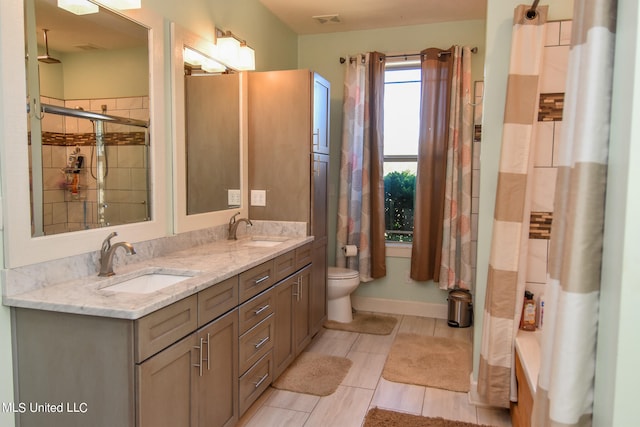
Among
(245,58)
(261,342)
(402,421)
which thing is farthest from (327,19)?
(402,421)

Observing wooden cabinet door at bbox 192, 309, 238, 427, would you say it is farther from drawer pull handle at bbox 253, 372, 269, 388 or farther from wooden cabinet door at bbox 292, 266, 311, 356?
wooden cabinet door at bbox 292, 266, 311, 356

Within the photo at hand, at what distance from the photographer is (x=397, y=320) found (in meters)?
4.14

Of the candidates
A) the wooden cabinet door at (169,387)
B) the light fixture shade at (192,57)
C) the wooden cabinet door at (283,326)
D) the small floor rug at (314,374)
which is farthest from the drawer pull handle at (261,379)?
the light fixture shade at (192,57)

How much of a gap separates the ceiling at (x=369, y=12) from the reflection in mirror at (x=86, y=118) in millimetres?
1724

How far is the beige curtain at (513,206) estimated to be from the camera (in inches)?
89.6

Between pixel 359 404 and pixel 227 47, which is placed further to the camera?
pixel 227 47

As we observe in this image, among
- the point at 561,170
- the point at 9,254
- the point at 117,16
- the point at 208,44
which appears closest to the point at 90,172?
the point at 9,254

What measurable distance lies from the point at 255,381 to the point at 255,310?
0.39m

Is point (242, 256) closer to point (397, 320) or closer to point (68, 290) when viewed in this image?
point (68, 290)

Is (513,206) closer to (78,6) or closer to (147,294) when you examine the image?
(147,294)

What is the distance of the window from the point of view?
424cm

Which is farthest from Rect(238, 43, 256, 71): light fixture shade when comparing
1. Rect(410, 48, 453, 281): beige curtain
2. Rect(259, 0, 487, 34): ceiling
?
Rect(410, 48, 453, 281): beige curtain

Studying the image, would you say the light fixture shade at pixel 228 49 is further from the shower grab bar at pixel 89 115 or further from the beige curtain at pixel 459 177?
the beige curtain at pixel 459 177

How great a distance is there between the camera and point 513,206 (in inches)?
91.0
